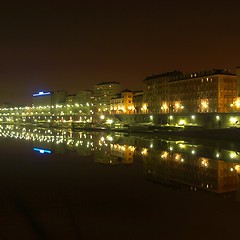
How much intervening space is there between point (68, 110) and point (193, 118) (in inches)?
2939

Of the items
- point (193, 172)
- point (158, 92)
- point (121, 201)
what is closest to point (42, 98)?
point (158, 92)

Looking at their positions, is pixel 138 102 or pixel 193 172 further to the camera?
pixel 138 102

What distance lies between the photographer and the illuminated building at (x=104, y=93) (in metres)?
104

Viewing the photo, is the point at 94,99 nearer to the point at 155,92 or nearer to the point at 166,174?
the point at 155,92

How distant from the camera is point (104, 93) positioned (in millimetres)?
106938

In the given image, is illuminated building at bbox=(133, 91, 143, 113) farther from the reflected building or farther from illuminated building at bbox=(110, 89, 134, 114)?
the reflected building

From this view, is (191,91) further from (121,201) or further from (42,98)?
(42,98)

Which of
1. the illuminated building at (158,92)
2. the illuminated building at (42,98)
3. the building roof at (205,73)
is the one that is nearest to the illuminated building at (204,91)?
the building roof at (205,73)

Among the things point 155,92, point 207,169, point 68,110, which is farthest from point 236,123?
point 68,110

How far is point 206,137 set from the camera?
36.9 meters

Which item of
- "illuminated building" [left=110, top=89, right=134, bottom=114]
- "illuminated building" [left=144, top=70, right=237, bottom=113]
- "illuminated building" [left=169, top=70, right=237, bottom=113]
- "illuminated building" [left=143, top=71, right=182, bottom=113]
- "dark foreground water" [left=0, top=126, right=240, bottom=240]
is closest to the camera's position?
"dark foreground water" [left=0, top=126, right=240, bottom=240]

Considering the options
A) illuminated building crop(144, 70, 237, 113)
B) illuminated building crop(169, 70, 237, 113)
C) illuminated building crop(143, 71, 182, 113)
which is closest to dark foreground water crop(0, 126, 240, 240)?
illuminated building crop(169, 70, 237, 113)

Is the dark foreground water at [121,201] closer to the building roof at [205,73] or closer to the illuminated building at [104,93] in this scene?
the building roof at [205,73]

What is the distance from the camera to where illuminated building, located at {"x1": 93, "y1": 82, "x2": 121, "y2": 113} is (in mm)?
104494
